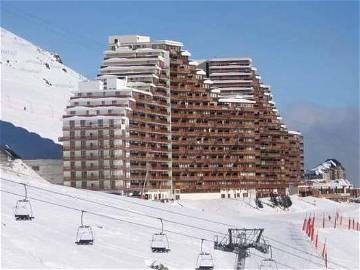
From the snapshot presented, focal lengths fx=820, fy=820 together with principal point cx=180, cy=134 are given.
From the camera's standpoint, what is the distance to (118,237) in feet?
206

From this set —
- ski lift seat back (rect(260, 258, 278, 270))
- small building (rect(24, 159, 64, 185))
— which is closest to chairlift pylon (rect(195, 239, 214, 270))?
ski lift seat back (rect(260, 258, 278, 270))

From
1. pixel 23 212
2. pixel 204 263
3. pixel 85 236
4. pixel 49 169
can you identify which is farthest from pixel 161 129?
pixel 204 263

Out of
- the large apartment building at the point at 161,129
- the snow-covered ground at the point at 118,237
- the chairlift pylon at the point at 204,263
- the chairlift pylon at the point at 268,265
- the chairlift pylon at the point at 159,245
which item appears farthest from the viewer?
the large apartment building at the point at 161,129

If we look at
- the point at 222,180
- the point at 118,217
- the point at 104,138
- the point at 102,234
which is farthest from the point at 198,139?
the point at 102,234

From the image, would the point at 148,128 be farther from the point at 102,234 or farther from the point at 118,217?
the point at 102,234

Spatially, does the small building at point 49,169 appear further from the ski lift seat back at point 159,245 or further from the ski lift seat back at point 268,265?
the ski lift seat back at point 159,245

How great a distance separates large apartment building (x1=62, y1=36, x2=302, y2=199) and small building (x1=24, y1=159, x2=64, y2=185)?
32.7 ft

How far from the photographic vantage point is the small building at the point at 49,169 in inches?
6383

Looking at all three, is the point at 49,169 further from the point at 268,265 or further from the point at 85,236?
the point at 85,236

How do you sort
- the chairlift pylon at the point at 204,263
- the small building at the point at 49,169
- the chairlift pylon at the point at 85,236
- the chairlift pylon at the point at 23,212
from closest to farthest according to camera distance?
the chairlift pylon at the point at 204,263
the chairlift pylon at the point at 85,236
the chairlift pylon at the point at 23,212
the small building at the point at 49,169

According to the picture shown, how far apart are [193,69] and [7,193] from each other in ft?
384

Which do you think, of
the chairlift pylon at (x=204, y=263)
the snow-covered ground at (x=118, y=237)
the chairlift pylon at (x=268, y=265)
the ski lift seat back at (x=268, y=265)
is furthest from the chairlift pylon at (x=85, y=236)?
the ski lift seat back at (x=268, y=265)

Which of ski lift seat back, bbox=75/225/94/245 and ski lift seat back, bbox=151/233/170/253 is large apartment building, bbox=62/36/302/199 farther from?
ski lift seat back, bbox=75/225/94/245

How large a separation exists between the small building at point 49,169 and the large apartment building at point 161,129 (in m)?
9.95
